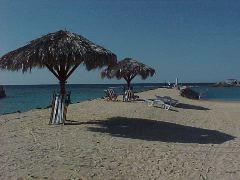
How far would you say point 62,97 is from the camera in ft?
38.8

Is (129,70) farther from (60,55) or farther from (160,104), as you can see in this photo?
(60,55)

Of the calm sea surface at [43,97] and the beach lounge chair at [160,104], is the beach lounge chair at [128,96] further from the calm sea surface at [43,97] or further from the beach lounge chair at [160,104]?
A: the calm sea surface at [43,97]

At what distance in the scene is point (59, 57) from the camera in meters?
11.0

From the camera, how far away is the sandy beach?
21.7 feet

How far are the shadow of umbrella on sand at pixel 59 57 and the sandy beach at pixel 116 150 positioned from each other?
4.63 ft

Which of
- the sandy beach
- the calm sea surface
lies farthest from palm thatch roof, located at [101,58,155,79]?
the sandy beach

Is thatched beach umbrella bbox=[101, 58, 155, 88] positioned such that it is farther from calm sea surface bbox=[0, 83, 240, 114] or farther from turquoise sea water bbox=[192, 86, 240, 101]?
turquoise sea water bbox=[192, 86, 240, 101]

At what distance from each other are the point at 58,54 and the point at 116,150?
12.6 feet

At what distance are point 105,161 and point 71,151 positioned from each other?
3.03 ft

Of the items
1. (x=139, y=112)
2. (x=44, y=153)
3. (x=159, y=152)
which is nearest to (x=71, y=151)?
(x=44, y=153)

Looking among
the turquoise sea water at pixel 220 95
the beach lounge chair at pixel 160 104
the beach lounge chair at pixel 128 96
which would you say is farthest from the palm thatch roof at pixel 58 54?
the turquoise sea water at pixel 220 95

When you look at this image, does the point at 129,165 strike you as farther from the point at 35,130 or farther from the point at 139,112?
the point at 139,112

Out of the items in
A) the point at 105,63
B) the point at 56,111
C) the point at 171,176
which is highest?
the point at 105,63

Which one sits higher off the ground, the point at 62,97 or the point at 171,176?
the point at 62,97
